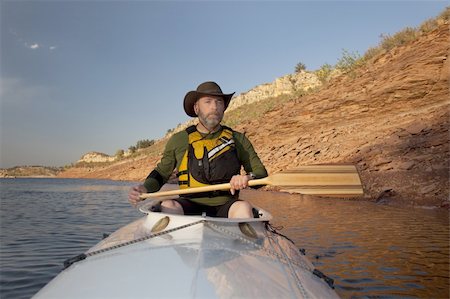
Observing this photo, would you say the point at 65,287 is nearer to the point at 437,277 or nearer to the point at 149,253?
the point at 149,253

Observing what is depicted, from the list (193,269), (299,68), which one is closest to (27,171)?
(299,68)

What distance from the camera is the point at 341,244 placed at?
18.3 feet

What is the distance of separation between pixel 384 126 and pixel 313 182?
1204 cm

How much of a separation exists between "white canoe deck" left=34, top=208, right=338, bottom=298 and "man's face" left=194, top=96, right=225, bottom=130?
4.35 ft

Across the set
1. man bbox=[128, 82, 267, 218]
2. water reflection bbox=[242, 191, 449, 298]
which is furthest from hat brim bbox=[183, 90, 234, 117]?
water reflection bbox=[242, 191, 449, 298]

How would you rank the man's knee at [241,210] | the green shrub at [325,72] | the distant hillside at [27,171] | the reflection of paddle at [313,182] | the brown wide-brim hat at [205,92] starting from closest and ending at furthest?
the man's knee at [241,210]
the reflection of paddle at [313,182]
the brown wide-brim hat at [205,92]
the green shrub at [325,72]
the distant hillside at [27,171]

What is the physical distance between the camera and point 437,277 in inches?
157

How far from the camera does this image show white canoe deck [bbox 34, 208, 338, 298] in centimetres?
174

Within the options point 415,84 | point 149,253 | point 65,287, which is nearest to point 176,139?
point 149,253

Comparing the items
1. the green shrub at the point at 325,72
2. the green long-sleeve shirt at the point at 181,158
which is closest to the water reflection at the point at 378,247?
the green long-sleeve shirt at the point at 181,158

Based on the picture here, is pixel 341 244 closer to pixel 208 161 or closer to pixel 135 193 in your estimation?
pixel 208 161

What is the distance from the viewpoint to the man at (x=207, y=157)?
3.63 m

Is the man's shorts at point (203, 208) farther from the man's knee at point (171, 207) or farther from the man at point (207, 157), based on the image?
the man's knee at point (171, 207)

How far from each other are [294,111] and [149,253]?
19.7 m
